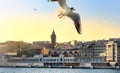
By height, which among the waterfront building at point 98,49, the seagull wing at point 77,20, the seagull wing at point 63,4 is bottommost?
the seagull wing at point 77,20

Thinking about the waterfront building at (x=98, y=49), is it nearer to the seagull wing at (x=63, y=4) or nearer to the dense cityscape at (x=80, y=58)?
the dense cityscape at (x=80, y=58)

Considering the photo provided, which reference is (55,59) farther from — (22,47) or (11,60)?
(22,47)

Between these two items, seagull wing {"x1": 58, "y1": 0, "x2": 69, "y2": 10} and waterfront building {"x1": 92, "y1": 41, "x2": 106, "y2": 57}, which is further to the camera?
waterfront building {"x1": 92, "y1": 41, "x2": 106, "y2": 57}

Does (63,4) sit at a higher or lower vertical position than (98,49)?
lower

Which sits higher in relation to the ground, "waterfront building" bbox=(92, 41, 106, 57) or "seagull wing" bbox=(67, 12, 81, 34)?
"waterfront building" bbox=(92, 41, 106, 57)

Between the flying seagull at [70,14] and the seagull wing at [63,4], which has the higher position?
the seagull wing at [63,4]

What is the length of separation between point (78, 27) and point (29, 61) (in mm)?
65336

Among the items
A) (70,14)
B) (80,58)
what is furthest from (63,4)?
(80,58)

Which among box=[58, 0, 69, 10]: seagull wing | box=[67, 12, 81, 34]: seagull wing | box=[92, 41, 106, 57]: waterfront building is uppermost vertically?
box=[92, 41, 106, 57]: waterfront building

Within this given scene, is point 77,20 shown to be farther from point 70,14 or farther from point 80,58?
point 80,58

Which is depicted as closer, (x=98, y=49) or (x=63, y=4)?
(x=63, y=4)

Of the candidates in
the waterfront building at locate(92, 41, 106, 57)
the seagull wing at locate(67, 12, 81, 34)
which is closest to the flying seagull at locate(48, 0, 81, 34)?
the seagull wing at locate(67, 12, 81, 34)

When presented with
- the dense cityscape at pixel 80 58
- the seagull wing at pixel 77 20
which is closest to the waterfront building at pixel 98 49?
the dense cityscape at pixel 80 58

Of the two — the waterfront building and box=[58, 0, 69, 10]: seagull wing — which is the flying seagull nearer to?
box=[58, 0, 69, 10]: seagull wing
